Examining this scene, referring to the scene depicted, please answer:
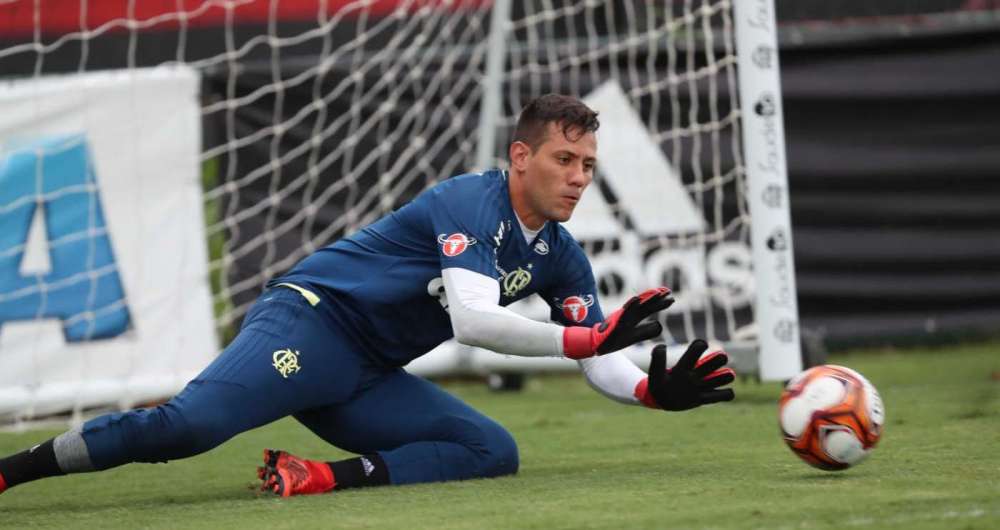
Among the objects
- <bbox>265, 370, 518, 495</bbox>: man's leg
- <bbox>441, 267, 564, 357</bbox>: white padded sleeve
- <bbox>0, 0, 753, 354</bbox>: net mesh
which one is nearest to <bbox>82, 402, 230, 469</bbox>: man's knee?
<bbox>265, 370, 518, 495</bbox>: man's leg

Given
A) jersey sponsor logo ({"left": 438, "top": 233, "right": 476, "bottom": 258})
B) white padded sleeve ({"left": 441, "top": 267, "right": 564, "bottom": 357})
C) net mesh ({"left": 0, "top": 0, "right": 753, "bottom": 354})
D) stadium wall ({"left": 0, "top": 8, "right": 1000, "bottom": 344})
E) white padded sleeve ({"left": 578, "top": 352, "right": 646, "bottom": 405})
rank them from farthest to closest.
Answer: stadium wall ({"left": 0, "top": 8, "right": 1000, "bottom": 344})
net mesh ({"left": 0, "top": 0, "right": 753, "bottom": 354})
white padded sleeve ({"left": 578, "top": 352, "right": 646, "bottom": 405})
jersey sponsor logo ({"left": 438, "top": 233, "right": 476, "bottom": 258})
white padded sleeve ({"left": 441, "top": 267, "right": 564, "bottom": 357})

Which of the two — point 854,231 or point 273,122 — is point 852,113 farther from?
point 273,122

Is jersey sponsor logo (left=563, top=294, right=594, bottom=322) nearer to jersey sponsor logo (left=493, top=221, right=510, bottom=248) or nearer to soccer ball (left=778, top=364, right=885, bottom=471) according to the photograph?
jersey sponsor logo (left=493, top=221, right=510, bottom=248)

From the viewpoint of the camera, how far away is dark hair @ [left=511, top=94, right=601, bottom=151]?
15.2 feet

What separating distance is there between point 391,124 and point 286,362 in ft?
14.5

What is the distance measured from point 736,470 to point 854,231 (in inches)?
210

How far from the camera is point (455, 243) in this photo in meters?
4.54

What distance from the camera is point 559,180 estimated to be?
4621 millimetres

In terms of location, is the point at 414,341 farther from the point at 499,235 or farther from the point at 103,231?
the point at 103,231

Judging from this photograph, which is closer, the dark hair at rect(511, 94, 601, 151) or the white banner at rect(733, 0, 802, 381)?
the dark hair at rect(511, 94, 601, 151)

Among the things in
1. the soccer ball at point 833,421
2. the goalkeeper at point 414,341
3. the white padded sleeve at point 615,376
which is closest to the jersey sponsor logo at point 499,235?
the goalkeeper at point 414,341

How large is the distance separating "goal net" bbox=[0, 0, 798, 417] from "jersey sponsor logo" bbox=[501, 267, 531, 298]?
301cm

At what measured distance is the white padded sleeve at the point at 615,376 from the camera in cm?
492

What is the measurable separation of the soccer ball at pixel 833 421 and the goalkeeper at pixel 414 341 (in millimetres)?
209
